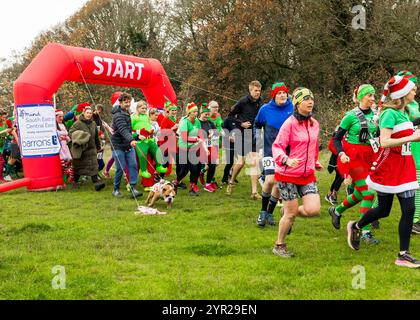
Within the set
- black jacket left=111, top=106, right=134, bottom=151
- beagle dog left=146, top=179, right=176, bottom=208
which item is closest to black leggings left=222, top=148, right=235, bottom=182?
black jacket left=111, top=106, right=134, bottom=151

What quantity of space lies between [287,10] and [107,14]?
54.1ft

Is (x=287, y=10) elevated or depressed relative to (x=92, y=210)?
elevated

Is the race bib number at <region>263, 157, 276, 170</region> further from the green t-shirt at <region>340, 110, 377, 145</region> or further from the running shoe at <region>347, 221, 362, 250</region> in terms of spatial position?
the running shoe at <region>347, 221, 362, 250</region>

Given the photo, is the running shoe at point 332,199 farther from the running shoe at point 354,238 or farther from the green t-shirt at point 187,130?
the running shoe at point 354,238

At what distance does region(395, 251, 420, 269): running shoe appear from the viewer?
529 centimetres

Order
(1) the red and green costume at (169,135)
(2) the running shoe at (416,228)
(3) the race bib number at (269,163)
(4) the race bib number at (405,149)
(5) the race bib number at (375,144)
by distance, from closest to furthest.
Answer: (4) the race bib number at (405,149)
(5) the race bib number at (375,144)
(2) the running shoe at (416,228)
(3) the race bib number at (269,163)
(1) the red and green costume at (169,135)

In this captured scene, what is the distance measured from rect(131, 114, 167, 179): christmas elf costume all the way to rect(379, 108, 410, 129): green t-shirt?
6.54 m

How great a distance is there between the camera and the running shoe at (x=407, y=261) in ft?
17.4

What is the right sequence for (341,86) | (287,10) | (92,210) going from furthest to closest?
(287,10) → (341,86) → (92,210)

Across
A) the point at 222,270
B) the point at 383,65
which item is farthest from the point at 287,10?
the point at 222,270

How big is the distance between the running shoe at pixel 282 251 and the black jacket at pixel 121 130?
494 cm

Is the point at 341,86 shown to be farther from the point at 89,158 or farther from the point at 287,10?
the point at 89,158

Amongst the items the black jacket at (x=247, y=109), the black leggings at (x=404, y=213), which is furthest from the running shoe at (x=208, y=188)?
the black leggings at (x=404, y=213)

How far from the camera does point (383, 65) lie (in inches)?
762
